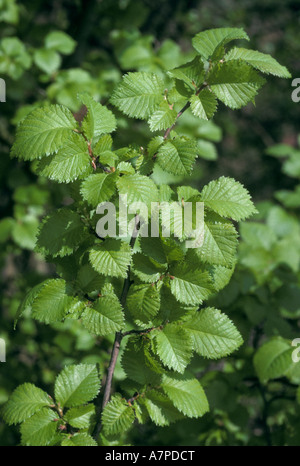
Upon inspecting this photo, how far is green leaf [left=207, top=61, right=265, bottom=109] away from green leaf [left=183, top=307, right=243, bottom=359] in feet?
1.37

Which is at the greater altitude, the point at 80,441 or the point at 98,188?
the point at 98,188

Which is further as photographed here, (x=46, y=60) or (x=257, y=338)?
(x=46, y=60)

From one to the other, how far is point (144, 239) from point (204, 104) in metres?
0.29

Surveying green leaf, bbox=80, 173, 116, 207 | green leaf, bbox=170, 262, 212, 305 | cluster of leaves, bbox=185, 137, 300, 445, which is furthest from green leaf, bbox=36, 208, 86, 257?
cluster of leaves, bbox=185, 137, 300, 445

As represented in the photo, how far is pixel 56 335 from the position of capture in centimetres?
229

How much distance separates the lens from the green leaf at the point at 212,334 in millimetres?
1028

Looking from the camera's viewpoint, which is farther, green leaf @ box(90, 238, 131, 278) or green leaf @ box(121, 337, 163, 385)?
green leaf @ box(121, 337, 163, 385)

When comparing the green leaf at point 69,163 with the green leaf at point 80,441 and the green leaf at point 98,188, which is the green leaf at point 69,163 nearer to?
the green leaf at point 98,188

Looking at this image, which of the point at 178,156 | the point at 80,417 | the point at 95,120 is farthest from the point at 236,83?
the point at 80,417

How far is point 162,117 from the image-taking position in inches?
38.6

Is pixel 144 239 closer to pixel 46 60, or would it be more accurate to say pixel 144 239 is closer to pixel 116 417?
pixel 116 417

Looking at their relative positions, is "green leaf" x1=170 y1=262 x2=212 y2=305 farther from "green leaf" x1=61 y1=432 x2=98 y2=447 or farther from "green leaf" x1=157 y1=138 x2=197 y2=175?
"green leaf" x1=61 y1=432 x2=98 y2=447

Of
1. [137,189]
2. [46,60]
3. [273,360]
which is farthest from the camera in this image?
[46,60]

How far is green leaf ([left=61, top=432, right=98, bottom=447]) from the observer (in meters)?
1.00
